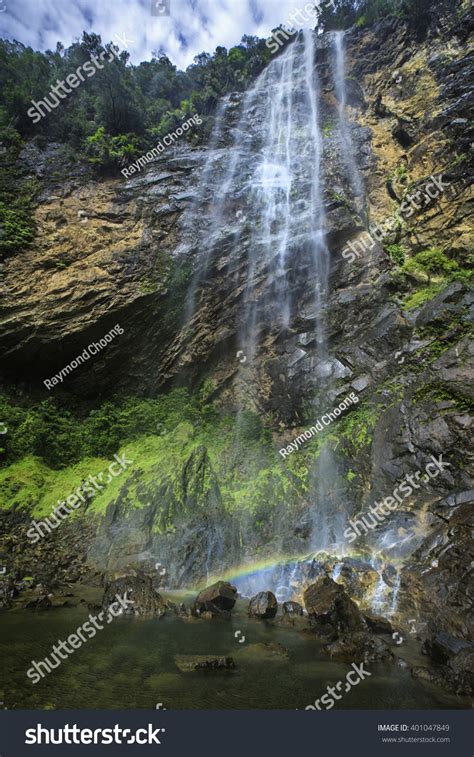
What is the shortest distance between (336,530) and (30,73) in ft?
94.1

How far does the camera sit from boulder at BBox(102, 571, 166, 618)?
909cm

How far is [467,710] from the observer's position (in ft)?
16.6

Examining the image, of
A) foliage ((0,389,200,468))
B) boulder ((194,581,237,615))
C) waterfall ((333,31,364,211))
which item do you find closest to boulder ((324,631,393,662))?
boulder ((194,581,237,615))

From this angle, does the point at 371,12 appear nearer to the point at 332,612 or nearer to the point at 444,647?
the point at 332,612

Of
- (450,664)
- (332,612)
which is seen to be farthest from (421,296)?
(450,664)

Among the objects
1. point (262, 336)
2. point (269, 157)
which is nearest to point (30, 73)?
point (269, 157)

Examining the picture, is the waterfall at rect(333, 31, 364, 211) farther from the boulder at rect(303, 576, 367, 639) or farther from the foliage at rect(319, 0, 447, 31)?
the boulder at rect(303, 576, 367, 639)

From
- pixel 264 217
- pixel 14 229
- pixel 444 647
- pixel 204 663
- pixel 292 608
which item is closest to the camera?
pixel 204 663

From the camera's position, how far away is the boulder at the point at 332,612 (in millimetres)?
8047

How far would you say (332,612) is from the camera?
27.2 ft

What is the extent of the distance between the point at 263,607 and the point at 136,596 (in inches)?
111

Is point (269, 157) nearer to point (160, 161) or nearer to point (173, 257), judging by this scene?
point (160, 161)

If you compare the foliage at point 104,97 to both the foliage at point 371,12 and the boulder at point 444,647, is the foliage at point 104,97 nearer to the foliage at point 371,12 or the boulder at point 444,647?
the foliage at point 371,12

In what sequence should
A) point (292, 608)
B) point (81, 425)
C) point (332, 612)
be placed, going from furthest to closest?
1. point (81, 425)
2. point (292, 608)
3. point (332, 612)
